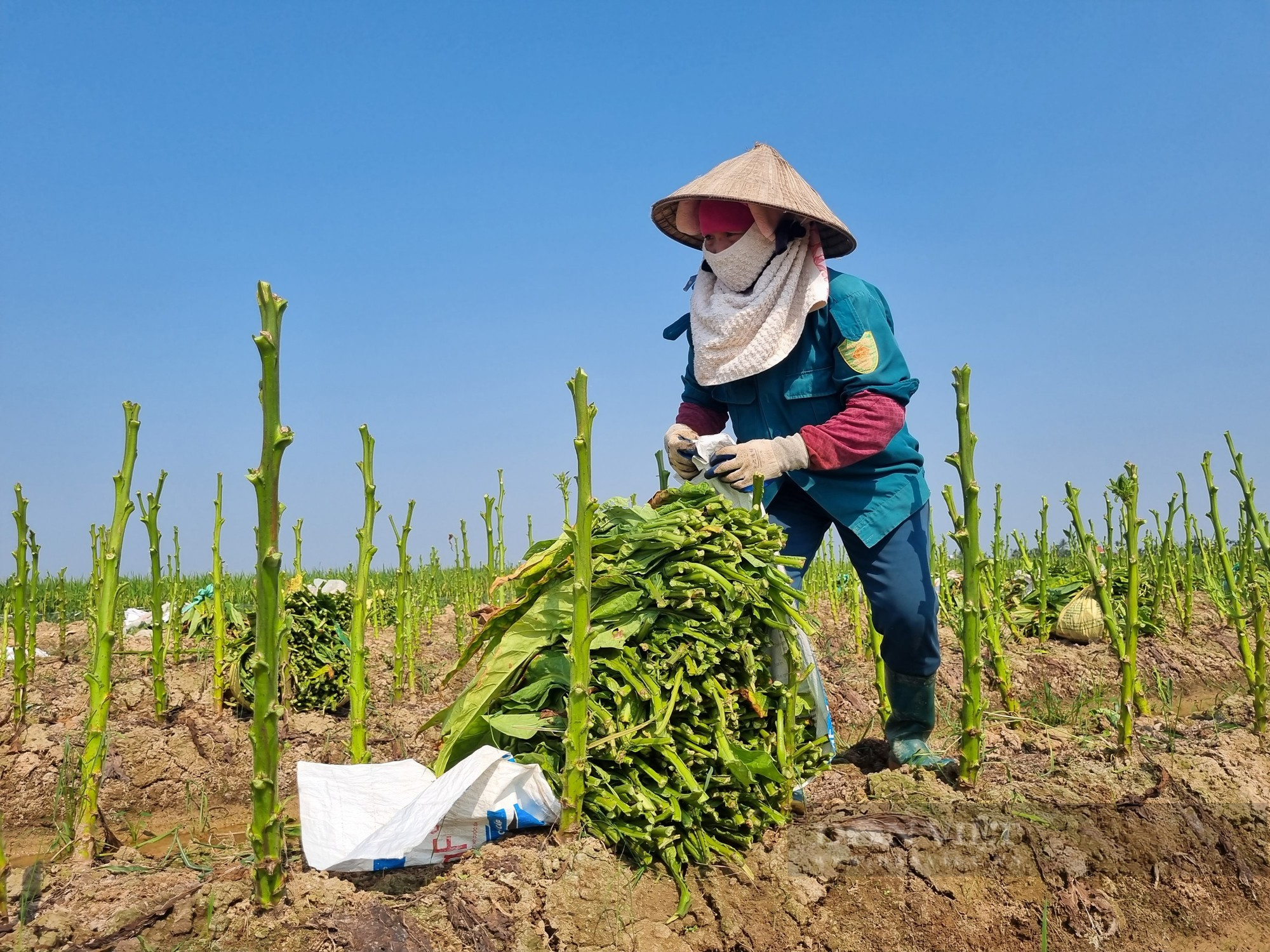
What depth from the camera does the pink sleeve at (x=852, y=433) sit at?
3264 mm

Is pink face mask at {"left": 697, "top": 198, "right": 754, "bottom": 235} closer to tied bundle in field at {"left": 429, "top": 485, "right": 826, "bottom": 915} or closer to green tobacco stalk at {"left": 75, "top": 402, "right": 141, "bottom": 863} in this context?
tied bundle in field at {"left": 429, "top": 485, "right": 826, "bottom": 915}

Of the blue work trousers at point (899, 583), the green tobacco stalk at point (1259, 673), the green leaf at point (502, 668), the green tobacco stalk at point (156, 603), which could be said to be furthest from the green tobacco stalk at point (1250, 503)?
the green tobacco stalk at point (156, 603)

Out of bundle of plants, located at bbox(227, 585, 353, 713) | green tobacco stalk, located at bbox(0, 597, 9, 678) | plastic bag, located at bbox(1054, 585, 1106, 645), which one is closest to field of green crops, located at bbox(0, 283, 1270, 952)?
bundle of plants, located at bbox(227, 585, 353, 713)

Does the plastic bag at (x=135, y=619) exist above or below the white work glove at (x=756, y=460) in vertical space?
below

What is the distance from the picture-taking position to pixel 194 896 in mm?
1927

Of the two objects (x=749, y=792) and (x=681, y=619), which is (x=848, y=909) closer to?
(x=749, y=792)

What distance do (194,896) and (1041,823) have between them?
246 centimetres

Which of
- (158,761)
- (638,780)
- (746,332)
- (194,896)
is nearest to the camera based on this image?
(194,896)

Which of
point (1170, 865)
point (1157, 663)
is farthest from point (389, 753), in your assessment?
point (1157, 663)

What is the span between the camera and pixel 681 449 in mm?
3434

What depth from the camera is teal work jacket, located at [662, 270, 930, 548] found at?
3.33 meters

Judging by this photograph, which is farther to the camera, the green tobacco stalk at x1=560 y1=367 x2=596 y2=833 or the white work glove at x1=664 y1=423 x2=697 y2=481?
the white work glove at x1=664 y1=423 x2=697 y2=481

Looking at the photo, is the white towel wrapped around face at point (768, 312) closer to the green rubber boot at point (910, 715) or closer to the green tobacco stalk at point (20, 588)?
the green rubber boot at point (910, 715)

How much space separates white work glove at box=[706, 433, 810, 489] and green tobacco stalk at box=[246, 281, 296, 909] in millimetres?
1585
